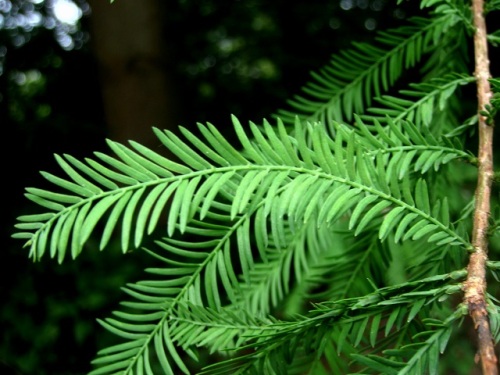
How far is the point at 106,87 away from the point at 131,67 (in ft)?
0.36

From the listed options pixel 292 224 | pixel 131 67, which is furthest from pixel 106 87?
pixel 292 224

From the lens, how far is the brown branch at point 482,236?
297 mm

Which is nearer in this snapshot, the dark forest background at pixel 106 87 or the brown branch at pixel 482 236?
the brown branch at pixel 482 236

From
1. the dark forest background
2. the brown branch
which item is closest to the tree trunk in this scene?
the dark forest background

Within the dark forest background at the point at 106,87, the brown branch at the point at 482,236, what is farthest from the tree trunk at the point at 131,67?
the brown branch at the point at 482,236

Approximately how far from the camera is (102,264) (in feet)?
6.20

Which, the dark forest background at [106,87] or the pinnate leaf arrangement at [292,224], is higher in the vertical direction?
the dark forest background at [106,87]

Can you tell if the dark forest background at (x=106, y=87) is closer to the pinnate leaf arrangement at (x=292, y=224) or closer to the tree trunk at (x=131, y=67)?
the tree trunk at (x=131, y=67)

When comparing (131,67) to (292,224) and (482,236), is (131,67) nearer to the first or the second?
(292,224)

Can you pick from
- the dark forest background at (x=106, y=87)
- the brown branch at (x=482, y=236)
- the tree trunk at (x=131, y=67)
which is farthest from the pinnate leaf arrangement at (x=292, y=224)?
the tree trunk at (x=131, y=67)

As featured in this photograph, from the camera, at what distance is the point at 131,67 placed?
5.99 feet

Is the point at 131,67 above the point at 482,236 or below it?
above

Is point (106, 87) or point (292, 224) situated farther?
point (106, 87)

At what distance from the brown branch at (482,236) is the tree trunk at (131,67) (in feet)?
4.40
